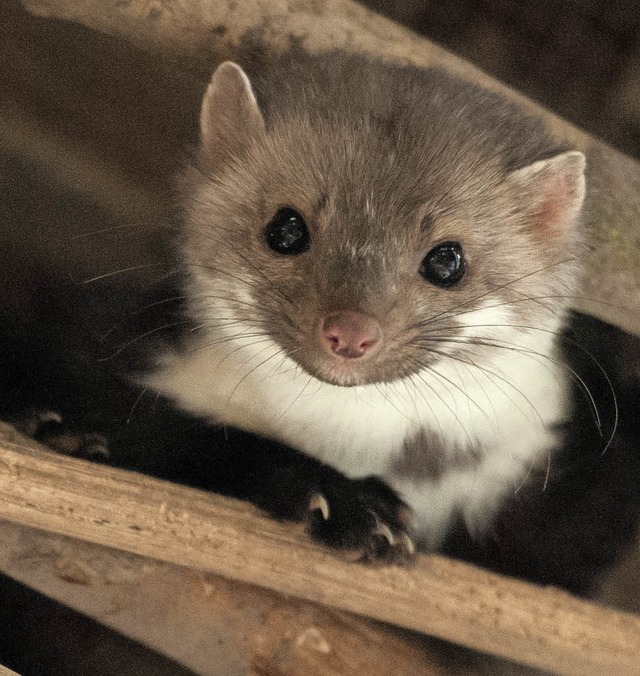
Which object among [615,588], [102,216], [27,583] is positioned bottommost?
[27,583]

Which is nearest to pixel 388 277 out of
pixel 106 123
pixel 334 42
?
pixel 334 42

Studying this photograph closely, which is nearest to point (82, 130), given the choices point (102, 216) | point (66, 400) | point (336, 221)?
point (102, 216)

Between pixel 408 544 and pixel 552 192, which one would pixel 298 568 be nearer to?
pixel 408 544

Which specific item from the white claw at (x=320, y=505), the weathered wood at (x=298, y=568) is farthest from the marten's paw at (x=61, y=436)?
the white claw at (x=320, y=505)

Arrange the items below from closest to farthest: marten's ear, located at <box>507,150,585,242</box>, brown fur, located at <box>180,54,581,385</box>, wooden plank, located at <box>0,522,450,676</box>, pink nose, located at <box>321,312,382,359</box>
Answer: pink nose, located at <box>321,312,382,359</box>
brown fur, located at <box>180,54,581,385</box>
marten's ear, located at <box>507,150,585,242</box>
wooden plank, located at <box>0,522,450,676</box>

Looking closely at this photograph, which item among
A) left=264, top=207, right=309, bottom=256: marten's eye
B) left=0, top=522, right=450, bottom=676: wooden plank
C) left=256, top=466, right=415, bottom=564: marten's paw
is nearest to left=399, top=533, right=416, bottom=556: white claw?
left=256, top=466, right=415, bottom=564: marten's paw

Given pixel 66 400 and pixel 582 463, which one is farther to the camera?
pixel 582 463

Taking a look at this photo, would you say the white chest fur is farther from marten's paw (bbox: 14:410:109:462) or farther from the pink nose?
the pink nose

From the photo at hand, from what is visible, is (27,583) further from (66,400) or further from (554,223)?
(554,223)
